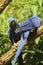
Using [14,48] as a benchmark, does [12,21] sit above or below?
above

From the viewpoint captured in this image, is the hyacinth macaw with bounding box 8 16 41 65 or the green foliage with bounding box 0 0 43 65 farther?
the green foliage with bounding box 0 0 43 65

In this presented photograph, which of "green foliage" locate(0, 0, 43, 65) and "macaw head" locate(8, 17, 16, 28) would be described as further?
"green foliage" locate(0, 0, 43, 65)

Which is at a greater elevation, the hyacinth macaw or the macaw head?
the macaw head

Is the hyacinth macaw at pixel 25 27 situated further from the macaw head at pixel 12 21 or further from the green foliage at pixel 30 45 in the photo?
the green foliage at pixel 30 45

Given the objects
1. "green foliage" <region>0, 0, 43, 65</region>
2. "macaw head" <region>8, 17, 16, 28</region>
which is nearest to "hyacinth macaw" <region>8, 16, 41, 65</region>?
"macaw head" <region>8, 17, 16, 28</region>

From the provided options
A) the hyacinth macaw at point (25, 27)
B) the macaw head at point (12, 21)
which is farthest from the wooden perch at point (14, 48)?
the macaw head at point (12, 21)

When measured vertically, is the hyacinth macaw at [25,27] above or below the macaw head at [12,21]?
below

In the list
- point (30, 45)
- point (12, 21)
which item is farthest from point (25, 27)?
point (30, 45)

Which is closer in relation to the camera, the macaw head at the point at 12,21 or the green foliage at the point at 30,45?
the macaw head at the point at 12,21

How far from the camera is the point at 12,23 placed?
2402 millimetres

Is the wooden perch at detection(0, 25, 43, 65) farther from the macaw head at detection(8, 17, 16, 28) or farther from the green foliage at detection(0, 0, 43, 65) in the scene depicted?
the green foliage at detection(0, 0, 43, 65)

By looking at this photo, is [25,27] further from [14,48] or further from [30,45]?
[30,45]

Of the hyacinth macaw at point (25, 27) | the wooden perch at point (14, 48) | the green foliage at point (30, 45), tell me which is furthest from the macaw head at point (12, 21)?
the green foliage at point (30, 45)

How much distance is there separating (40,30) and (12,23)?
0.22m
